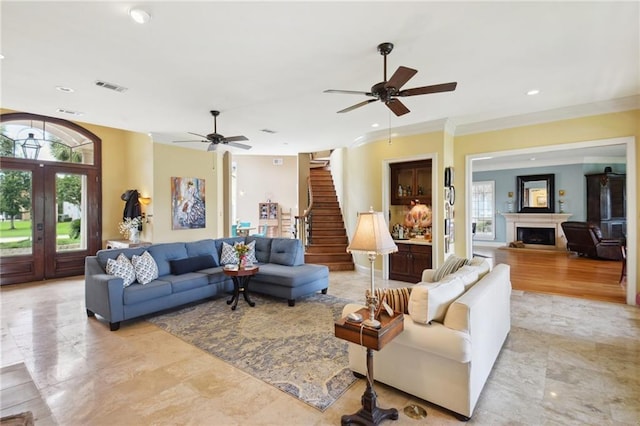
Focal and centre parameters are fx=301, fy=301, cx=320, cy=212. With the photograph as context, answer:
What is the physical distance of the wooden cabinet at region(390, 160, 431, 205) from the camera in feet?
20.5

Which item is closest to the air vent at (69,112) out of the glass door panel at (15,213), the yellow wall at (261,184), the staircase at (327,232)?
the glass door panel at (15,213)

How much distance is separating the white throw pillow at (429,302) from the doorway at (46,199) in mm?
7752

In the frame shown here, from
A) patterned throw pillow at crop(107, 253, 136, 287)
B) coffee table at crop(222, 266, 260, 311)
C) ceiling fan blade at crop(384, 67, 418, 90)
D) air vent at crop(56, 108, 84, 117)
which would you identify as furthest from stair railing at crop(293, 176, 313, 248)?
ceiling fan blade at crop(384, 67, 418, 90)

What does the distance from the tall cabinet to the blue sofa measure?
9537mm

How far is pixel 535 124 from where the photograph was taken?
203 inches

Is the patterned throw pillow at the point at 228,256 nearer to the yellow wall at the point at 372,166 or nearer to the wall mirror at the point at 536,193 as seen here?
the yellow wall at the point at 372,166

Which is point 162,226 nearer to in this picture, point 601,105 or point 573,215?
point 601,105

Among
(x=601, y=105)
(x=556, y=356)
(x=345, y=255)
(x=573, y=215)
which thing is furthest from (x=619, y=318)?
(x=573, y=215)

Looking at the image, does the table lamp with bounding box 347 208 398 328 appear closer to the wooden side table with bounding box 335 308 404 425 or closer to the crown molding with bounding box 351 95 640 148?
the wooden side table with bounding box 335 308 404 425

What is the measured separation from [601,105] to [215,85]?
18.8ft

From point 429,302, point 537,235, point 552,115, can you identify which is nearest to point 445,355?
point 429,302

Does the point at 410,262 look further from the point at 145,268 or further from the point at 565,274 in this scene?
the point at 145,268

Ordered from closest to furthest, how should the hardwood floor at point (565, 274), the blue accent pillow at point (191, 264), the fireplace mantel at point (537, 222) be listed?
the blue accent pillow at point (191, 264) → the hardwood floor at point (565, 274) → the fireplace mantel at point (537, 222)

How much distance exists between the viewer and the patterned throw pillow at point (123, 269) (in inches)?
157
